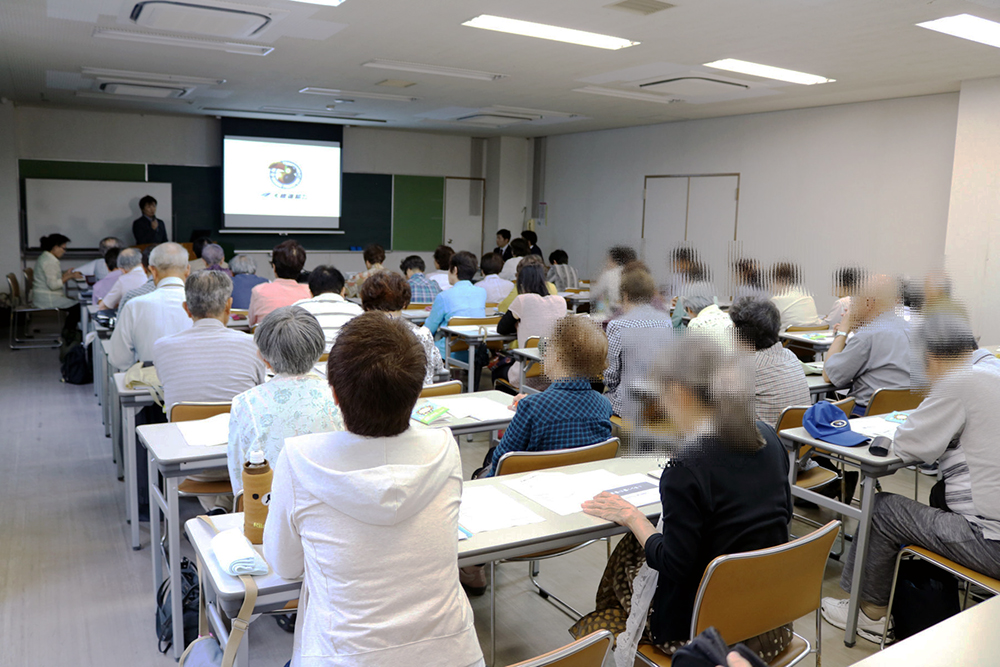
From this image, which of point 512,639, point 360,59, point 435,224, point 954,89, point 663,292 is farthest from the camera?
point 435,224

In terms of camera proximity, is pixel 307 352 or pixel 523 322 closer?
pixel 307 352

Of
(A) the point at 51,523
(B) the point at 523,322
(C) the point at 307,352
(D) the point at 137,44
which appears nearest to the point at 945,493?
(C) the point at 307,352

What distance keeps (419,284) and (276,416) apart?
454 centimetres

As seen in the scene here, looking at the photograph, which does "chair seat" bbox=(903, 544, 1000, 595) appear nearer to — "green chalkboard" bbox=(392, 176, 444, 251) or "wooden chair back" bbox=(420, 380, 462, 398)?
"wooden chair back" bbox=(420, 380, 462, 398)

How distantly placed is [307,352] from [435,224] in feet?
34.1

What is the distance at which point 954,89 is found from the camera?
22.1 ft

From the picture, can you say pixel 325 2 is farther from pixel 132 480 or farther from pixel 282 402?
pixel 282 402

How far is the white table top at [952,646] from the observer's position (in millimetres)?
1336

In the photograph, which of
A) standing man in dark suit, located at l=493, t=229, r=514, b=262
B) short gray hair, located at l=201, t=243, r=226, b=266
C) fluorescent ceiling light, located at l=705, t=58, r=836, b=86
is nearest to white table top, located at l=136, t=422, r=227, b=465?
short gray hair, located at l=201, t=243, r=226, b=266

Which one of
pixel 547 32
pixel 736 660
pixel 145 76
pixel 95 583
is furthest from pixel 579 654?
pixel 145 76

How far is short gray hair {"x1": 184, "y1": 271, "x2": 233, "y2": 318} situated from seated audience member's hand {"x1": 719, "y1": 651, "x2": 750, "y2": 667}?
2570mm

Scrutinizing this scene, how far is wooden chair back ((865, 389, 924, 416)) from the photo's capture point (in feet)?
11.4

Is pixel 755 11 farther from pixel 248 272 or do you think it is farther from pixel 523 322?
pixel 248 272

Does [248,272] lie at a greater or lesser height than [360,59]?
lesser
